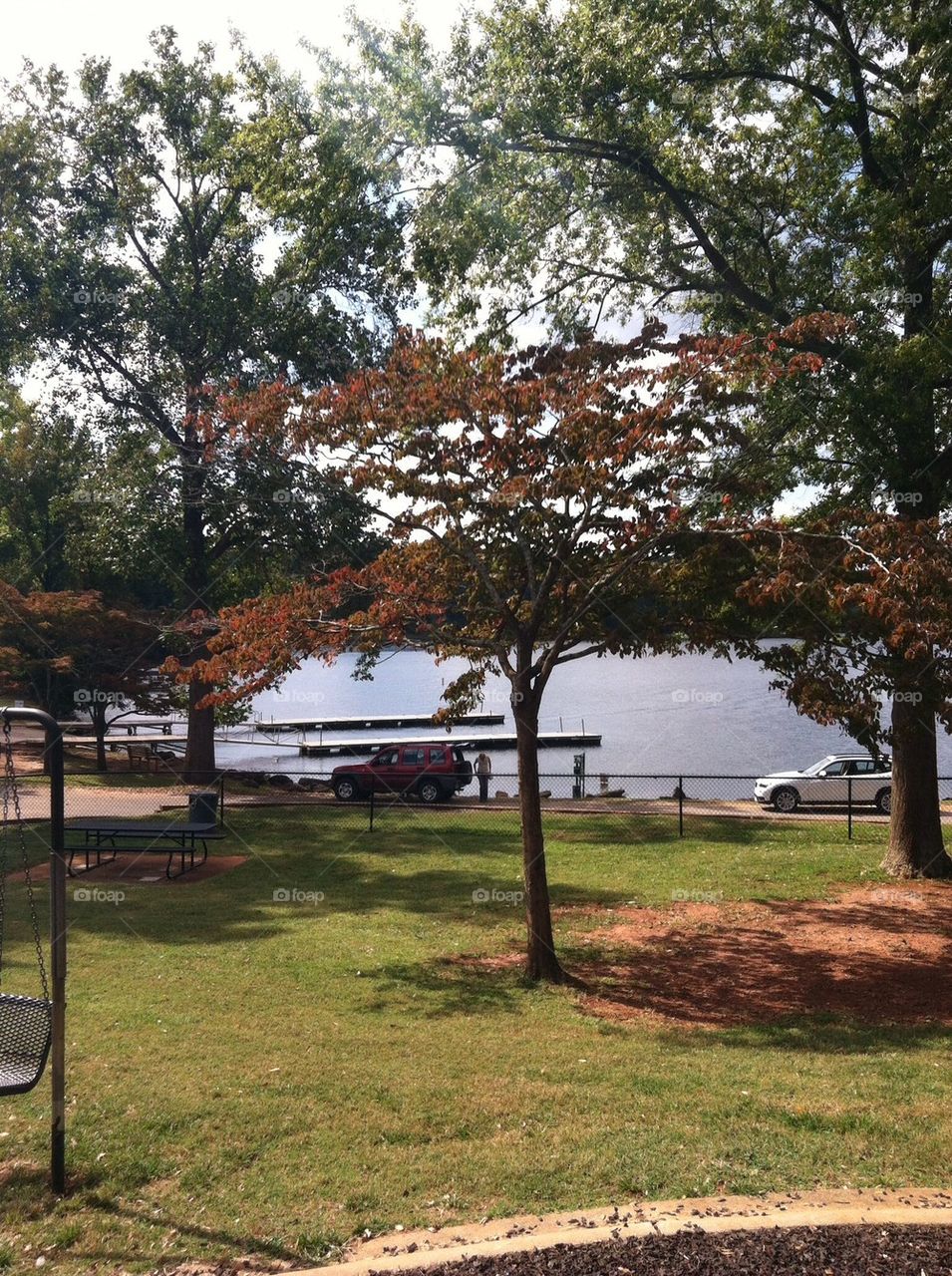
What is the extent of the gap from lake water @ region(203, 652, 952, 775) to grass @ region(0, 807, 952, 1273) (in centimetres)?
469

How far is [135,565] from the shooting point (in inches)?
1041

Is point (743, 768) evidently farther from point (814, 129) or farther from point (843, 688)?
point (843, 688)

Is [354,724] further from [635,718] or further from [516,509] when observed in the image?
[516,509]

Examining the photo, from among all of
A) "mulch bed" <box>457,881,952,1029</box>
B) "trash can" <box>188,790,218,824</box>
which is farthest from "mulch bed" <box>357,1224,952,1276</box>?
"trash can" <box>188,790,218,824</box>

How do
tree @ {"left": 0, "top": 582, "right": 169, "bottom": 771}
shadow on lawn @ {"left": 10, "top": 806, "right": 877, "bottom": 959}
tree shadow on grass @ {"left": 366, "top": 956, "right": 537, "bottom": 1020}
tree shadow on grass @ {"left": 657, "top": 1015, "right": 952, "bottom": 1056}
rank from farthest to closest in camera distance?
tree @ {"left": 0, "top": 582, "right": 169, "bottom": 771}, shadow on lawn @ {"left": 10, "top": 806, "right": 877, "bottom": 959}, tree shadow on grass @ {"left": 366, "top": 956, "right": 537, "bottom": 1020}, tree shadow on grass @ {"left": 657, "top": 1015, "right": 952, "bottom": 1056}

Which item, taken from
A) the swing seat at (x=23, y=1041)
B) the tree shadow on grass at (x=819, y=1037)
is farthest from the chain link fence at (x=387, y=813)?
the tree shadow on grass at (x=819, y=1037)

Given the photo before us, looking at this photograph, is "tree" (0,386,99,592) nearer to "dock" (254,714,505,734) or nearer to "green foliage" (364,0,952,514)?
"green foliage" (364,0,952,514)

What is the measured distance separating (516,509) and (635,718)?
5961 cm

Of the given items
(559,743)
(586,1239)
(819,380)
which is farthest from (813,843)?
(559,743)

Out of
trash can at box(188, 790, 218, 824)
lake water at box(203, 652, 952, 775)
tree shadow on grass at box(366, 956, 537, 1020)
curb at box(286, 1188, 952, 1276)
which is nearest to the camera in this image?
curb at box(286, 1188, 952, 1276)

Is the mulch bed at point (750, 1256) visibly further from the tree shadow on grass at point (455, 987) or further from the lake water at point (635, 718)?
the lake water at point (635, 718)

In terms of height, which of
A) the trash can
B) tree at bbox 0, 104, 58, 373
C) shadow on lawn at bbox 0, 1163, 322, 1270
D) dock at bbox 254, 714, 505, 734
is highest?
tree at bbox 0, 104, 58, 373

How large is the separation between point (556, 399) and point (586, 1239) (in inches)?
284

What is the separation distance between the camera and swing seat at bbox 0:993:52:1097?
5355mm
